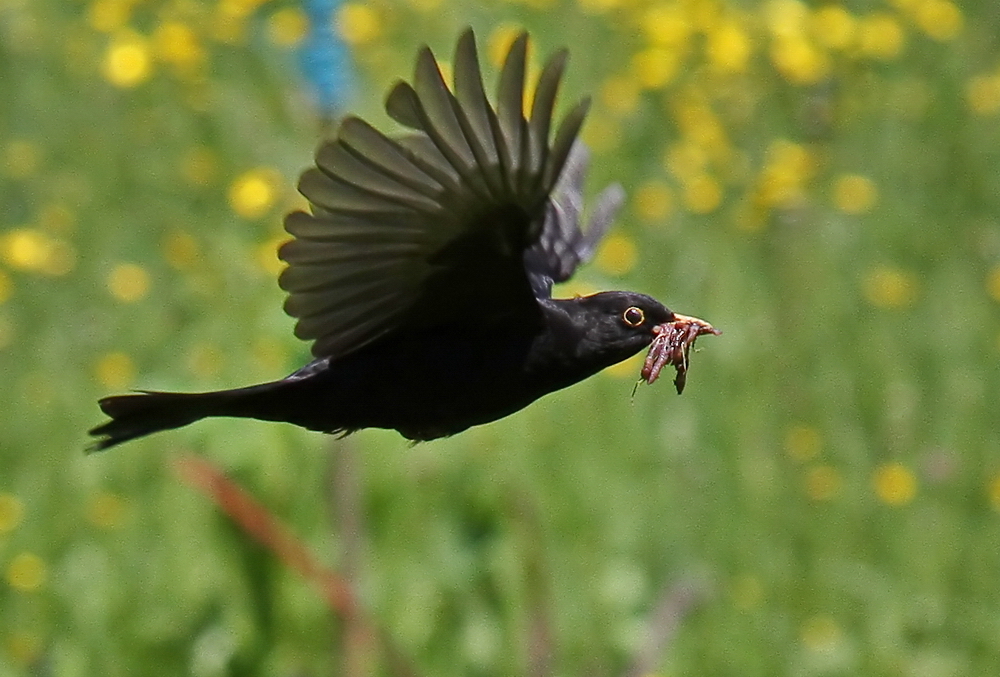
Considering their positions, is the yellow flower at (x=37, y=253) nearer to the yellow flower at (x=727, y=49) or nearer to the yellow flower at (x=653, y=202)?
the yellow flower at (x=653, y=202)

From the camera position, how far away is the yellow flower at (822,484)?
521 centimetres

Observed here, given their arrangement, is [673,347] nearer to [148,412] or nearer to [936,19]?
[148,412]

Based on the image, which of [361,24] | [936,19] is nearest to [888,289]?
[361,24]

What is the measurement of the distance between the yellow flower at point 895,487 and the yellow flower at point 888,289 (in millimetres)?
894

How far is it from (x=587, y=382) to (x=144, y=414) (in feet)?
5.33

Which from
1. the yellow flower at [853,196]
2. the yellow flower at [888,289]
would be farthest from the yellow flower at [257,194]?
the yellow flower at [853,196]

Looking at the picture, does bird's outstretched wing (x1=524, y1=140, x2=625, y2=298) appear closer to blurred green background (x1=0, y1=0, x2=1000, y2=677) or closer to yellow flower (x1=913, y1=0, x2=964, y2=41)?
blurred green background (x1=0, y1=0, x2=1000, y2=677)

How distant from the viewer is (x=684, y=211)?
6.20 metres

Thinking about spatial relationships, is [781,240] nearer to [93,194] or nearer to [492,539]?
[93,194]

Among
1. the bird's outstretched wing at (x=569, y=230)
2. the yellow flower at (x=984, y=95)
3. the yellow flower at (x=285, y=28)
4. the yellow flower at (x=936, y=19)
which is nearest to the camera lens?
the bird's outstretched wing at (x=569, y=230)

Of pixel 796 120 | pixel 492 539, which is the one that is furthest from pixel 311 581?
pixel 796 120

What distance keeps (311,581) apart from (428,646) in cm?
50

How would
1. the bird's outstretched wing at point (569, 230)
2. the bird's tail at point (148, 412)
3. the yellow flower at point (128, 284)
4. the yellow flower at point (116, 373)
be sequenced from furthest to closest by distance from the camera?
the yellow flower at point (128, 284) → the yellow flower at point (116, 373) → the bird's outstretched wing at point (569, 230) → the bird's tail at point (148, 412)

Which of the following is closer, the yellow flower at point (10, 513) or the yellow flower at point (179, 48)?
the yellow flower at point (10, 513)
